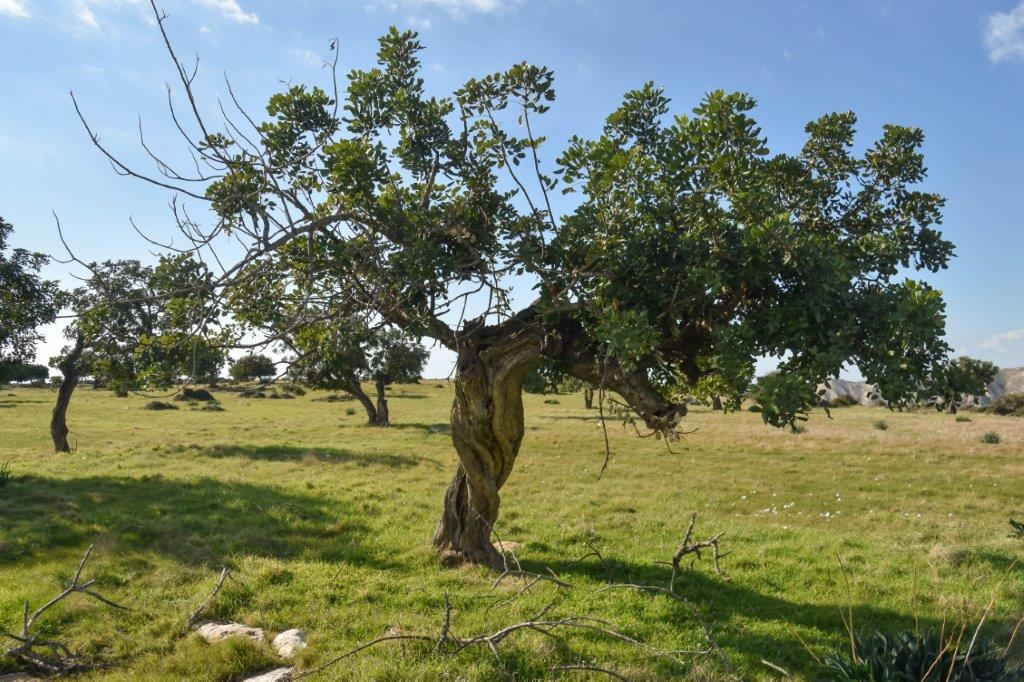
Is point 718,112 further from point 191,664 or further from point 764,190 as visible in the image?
point 191,664

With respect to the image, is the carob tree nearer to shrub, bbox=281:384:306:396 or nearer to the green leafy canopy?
the green leafy canopy

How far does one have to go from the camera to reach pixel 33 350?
24.4 m

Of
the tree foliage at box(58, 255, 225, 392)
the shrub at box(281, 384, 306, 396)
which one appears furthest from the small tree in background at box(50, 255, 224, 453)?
the shrub at box(281, 384, 306, 396)

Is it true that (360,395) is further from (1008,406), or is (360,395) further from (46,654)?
(1008,406)

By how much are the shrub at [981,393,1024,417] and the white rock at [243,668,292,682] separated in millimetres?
67043

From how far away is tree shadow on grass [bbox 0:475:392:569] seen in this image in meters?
12.9

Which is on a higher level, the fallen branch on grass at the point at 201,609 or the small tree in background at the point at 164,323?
the small tree in background at the point at 164,323

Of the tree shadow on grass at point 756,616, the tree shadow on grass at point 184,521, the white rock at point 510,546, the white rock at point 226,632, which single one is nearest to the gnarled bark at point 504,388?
the white rock at point 510,546

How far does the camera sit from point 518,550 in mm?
13398

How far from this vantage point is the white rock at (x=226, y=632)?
8.71 metres

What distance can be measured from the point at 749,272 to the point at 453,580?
6693 mm

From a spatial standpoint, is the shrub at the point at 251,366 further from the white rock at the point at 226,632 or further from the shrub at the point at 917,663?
the shrub at the point at 917,663

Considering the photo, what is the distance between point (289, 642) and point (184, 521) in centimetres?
783

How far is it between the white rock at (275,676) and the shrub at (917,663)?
5.97 m
